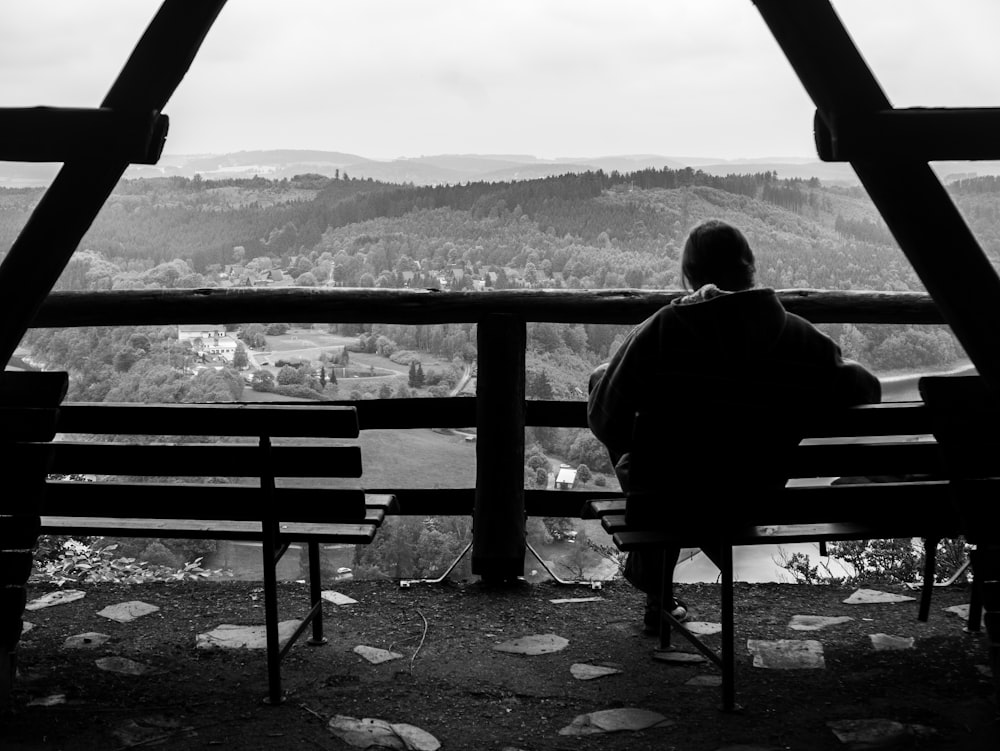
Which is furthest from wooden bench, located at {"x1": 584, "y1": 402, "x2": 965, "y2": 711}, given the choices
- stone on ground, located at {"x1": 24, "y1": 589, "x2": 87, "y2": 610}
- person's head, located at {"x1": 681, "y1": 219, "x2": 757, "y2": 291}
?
stone on ground, located at {"x1": 24, "y1": 589, "x2": 87, "y2": 610}

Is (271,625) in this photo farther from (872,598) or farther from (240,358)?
(240,358)

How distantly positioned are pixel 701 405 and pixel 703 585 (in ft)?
5.05

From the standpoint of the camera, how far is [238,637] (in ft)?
11.6

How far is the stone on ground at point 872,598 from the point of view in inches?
156

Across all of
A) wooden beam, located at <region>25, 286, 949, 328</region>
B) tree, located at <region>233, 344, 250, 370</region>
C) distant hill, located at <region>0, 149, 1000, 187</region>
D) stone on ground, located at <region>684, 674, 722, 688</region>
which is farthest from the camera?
distant hill, located at <region>0, 149, 1000, 187</region>

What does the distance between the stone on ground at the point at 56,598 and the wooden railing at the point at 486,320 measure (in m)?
1.12

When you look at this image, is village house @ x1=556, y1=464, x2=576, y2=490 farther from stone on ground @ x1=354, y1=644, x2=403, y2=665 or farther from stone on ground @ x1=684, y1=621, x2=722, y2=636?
stone on ground @ x1=354, y1=644, x2=403, y2=665

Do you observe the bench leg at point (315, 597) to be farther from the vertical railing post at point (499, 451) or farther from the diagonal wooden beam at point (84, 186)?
the diagonal wooden beam at point (84, 186)

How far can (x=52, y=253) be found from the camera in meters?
2.90

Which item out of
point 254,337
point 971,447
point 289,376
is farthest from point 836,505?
point 254,337

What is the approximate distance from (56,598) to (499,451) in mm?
1838

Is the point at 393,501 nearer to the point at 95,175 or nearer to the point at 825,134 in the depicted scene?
the point at 95,175

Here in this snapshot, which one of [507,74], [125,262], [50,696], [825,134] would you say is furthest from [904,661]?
[507,74]

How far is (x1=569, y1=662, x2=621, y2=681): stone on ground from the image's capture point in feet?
10.5
